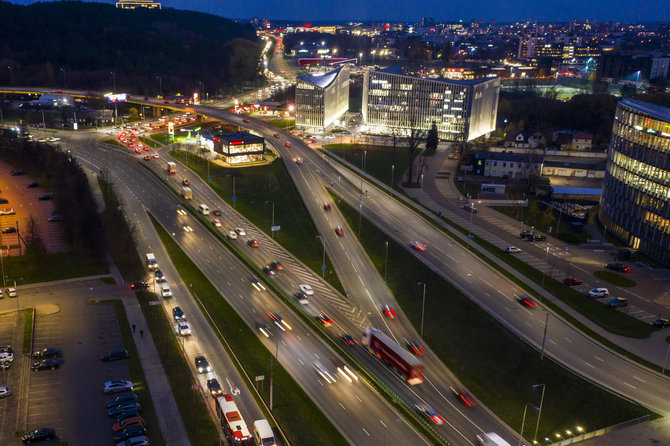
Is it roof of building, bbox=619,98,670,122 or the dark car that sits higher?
roof of building, bbox=619,98,670,122

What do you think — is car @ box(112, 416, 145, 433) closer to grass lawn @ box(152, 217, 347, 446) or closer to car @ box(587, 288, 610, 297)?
grass lawn @ box(152, 217, 347, 446)

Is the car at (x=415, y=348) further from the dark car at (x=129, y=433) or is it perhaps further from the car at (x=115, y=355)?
the car at (x=115, y=355)

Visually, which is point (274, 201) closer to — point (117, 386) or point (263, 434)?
point (117, 386)

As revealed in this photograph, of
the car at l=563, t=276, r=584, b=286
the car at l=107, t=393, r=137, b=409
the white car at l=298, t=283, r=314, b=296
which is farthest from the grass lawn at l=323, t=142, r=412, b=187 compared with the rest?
the car at l=107, t=393, r=137, b=409

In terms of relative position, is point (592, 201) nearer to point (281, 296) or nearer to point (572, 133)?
point (572, 133)

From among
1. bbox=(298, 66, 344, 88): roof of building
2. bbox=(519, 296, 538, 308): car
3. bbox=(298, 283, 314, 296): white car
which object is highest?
bbox=(298, 66, 344, 88): roof of building

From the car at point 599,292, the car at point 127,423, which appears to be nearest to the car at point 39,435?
the car at point 127,423
